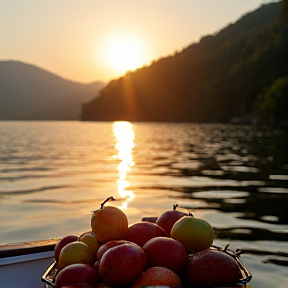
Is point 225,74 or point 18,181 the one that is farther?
point 225,74

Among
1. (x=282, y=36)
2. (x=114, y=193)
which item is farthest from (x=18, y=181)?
(x=282, y=36)

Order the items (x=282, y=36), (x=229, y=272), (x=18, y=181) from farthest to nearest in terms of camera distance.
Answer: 1. (x=282, y=36)
2. (x=18, y=181)
3. (x=229, y=272)

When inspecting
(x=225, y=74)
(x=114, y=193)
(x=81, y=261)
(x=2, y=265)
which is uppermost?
(x=225, y=74)

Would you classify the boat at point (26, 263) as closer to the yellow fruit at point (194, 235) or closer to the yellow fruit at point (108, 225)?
the yellow fruit at point (108, 225)

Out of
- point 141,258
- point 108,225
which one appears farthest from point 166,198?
point 141,258

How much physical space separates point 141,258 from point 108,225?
1.98ft

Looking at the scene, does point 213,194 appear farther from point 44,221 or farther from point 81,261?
point 81,261

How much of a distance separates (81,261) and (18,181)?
42.6 feet

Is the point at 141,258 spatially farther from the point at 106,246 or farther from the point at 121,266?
the point at 106,246

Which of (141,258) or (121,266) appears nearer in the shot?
(121,266)

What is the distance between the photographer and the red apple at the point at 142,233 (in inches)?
158

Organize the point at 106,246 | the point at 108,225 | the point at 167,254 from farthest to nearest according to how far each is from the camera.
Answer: the point at 108,225, the point at 106,246, the point at 167,254

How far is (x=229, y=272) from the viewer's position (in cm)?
355

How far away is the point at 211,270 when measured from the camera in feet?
11.5
